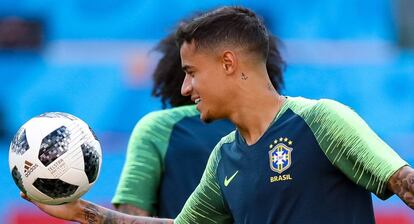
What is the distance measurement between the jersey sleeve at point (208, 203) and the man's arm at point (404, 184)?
0.96 m

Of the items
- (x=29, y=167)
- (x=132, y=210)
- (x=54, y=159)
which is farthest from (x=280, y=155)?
(x=132, y=210)

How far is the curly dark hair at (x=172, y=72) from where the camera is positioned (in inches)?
222

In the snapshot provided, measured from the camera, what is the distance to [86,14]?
13.7 meters

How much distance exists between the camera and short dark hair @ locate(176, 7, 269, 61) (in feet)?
14.4

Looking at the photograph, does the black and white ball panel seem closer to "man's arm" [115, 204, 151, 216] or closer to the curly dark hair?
"man's arm" [115, 204, 151, 216]

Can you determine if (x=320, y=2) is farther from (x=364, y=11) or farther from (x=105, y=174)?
(x=105, y=174)

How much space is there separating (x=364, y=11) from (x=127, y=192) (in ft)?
28.8

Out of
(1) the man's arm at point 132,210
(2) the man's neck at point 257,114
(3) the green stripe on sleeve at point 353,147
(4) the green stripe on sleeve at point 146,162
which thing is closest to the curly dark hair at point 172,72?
(4) the green stripe on sleeve at point 146,162

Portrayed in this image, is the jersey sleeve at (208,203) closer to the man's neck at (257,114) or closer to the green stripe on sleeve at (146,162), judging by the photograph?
the man's neck at (257,114)

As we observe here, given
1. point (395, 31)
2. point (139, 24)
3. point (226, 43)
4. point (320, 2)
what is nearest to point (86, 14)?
point (139, 24)

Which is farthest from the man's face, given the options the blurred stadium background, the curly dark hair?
the blurred stadium background

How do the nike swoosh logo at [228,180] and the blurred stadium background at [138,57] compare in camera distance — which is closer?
the nike swoosh logo at [228,180]

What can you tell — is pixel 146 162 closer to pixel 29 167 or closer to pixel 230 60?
pixel 29 167

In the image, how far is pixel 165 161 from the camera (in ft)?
17.6
